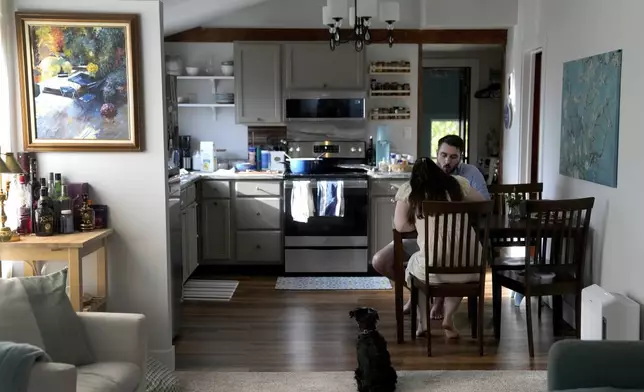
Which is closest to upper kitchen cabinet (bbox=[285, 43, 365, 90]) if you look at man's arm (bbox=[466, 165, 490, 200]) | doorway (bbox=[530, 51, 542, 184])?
doorway (bbox=[530, 51, 542, 184])

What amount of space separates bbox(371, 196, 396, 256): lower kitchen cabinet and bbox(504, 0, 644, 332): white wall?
1424 mm

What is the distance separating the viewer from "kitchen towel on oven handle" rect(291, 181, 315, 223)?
5875mm

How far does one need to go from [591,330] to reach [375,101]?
352 centimetres

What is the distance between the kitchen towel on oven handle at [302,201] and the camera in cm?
588

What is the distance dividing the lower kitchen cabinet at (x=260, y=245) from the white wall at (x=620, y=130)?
2.38 meters

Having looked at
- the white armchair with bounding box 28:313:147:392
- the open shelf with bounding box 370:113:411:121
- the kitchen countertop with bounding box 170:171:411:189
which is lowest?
the white armchair with bounding box 28:313:147:392

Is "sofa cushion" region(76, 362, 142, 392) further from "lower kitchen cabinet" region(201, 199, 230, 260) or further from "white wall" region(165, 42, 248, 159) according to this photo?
"white wall" region(165, 42, 248, 159)

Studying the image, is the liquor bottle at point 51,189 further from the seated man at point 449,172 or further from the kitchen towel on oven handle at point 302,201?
the kitchen towel on oven handle at point 302,201

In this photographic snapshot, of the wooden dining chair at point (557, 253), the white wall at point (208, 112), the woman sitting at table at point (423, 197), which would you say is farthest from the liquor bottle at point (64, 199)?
the white wall at point (208, 112)

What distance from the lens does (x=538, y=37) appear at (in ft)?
18.1

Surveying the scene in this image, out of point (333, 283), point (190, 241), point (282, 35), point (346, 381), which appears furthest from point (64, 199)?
point (282, 35)

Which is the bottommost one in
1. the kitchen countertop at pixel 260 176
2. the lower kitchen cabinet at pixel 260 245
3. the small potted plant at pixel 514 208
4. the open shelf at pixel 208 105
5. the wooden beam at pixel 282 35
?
the lower kitchen cabinet at pixel 260 245

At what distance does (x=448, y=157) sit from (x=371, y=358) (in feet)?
5.84

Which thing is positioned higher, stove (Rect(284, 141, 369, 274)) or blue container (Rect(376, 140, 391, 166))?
blue container (Rect(376, 140, 391, 166))
